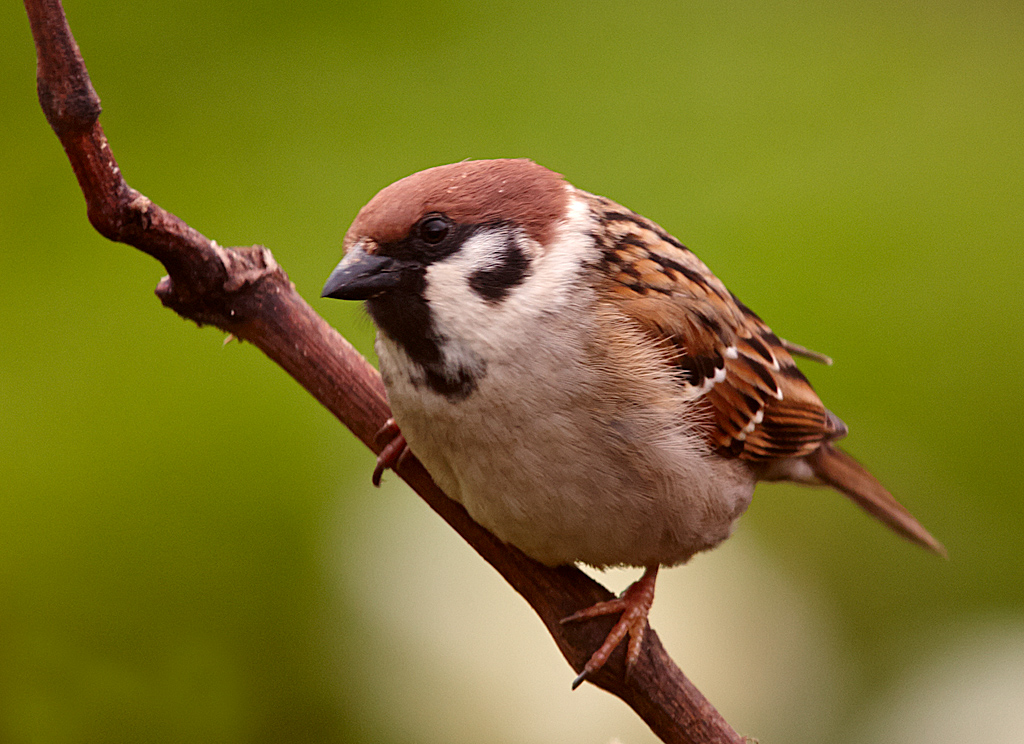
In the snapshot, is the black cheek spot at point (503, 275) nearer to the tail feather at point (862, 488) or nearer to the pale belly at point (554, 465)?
the pale belly at point (554, 465)

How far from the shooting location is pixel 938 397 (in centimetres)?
282

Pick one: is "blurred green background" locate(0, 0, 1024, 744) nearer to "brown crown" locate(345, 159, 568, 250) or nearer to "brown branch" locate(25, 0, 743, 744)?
"brown branch" locate(25, 0, 743, 744)

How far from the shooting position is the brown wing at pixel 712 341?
172 centimetres

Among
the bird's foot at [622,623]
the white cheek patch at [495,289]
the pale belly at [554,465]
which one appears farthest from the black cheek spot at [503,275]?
Result: the bird's foot at [622,623]

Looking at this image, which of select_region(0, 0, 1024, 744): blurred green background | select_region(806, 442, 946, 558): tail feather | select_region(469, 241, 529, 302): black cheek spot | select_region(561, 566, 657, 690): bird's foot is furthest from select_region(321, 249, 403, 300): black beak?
select_region(806, 442, 946, 558): tail feather

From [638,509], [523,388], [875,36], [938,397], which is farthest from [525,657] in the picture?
[875,36]

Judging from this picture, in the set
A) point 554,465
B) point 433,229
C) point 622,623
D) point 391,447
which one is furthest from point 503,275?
point 622,623

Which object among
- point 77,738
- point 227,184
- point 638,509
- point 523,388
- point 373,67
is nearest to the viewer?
point 523,388

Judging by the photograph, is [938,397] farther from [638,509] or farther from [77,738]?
[77,738]

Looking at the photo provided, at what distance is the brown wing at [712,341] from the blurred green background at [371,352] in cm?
61

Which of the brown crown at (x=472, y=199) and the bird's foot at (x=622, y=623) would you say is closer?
the brown crown at (x=472, y=199)

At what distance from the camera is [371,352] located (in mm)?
2594

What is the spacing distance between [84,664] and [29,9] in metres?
1.59

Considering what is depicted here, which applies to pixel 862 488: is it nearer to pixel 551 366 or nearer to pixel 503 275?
pixel 551 366
